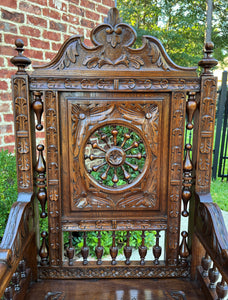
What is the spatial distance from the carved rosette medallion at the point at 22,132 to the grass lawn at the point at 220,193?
296cm

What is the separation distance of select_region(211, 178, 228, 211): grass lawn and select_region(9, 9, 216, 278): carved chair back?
252 cm

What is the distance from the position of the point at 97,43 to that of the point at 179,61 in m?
9.66

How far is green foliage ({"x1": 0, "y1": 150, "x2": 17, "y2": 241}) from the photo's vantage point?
5.11 feet

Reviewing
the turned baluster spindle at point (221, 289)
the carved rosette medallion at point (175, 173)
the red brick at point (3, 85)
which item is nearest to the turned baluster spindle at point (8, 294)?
the carved rosette medallion at point (175, 173)

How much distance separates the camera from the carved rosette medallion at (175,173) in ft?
3.82

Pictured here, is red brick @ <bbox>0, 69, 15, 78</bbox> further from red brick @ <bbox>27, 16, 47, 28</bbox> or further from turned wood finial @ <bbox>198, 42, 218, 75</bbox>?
turned wood finial @ <bbox>198, 42, 218, 75</bbox>

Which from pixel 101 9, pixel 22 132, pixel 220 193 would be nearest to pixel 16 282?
pixel 22 132

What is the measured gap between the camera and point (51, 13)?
95.3 inches

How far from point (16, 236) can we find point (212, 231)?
0.77 meters

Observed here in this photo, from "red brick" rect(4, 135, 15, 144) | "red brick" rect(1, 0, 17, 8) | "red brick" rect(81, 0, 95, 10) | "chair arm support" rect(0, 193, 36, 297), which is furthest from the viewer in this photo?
"red brick" rect(81, 0, 95, 10)

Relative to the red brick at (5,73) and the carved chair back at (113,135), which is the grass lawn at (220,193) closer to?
the carved chair back at (113,135)

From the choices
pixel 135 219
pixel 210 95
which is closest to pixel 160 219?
pixel 135 219

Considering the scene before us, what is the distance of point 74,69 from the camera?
3.68 ft

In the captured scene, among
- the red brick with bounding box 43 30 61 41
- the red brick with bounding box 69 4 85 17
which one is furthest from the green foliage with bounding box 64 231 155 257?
the red brick with bounding box 69 4 85 17
